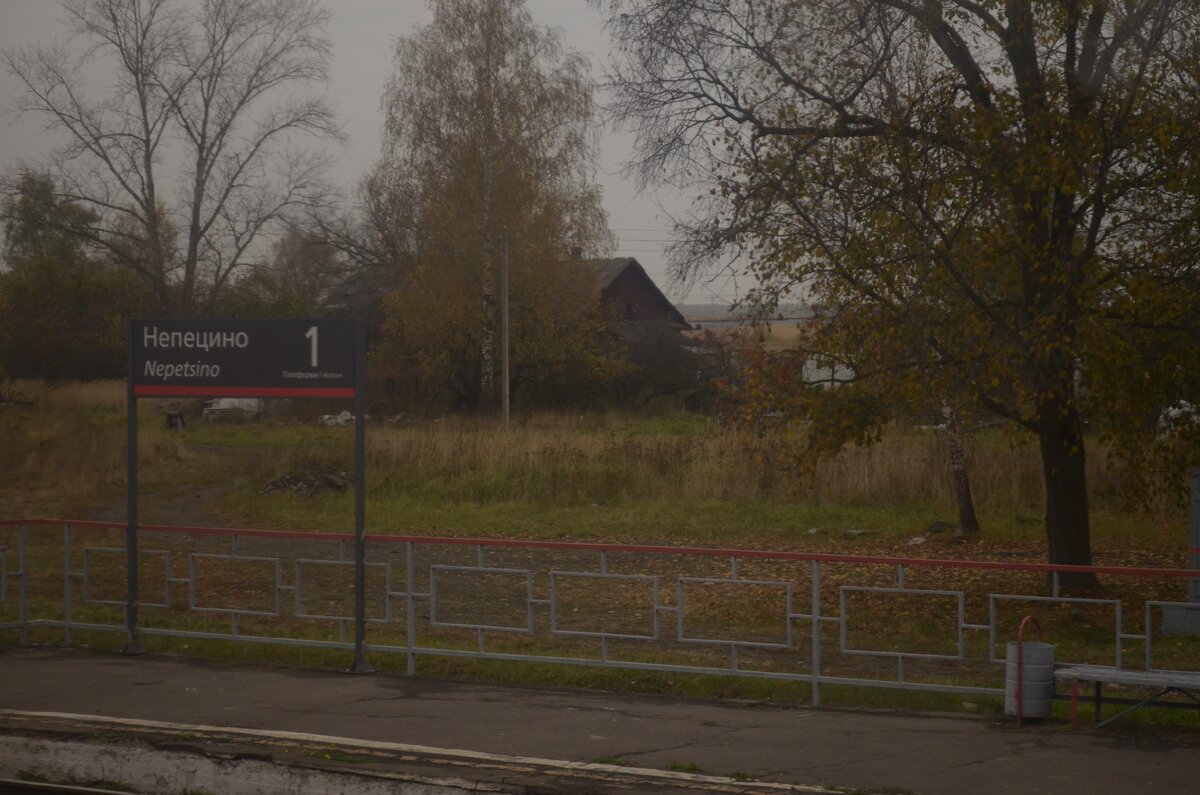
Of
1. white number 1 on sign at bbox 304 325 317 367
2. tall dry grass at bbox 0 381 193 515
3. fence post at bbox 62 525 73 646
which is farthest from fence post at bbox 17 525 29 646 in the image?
tall dry grass at bbox 0 381 193 515

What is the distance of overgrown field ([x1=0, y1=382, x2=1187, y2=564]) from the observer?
19444mm

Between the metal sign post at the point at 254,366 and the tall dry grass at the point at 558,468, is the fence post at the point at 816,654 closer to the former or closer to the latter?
the metal sign post at the point at 254,366

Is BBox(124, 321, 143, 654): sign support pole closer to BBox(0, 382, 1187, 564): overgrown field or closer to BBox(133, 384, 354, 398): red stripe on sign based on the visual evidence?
BBox(133, 384, 354, 398): red stripe on sign

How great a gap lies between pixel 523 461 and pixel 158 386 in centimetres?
1493

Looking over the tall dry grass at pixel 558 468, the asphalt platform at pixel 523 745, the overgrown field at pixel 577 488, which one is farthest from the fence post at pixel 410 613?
the tall dry grass at pixel 558 468

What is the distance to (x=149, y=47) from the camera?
39125mm

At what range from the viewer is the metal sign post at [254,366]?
944 cm

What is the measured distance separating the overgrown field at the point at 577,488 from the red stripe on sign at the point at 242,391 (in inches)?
351

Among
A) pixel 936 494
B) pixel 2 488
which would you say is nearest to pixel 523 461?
pixel 936 494

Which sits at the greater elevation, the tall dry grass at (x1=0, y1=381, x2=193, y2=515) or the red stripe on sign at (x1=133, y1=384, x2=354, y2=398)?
the red stripe on sign at (x1=133, y1=384, x2=354, y2=398)

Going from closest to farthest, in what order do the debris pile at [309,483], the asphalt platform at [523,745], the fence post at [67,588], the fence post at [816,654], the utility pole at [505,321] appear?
1. the asphalt platform at [523,745]
2. the fence post at [816,654]
3. the fence post at [67,588]
4. the debris pile at [309,483]
5. the utility pole at [505,321]

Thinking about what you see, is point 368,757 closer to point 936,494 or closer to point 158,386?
point 158,386

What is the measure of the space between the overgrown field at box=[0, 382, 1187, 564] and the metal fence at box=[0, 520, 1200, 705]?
10.6 feet

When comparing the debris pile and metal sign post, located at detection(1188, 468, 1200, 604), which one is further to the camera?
the debris pile
